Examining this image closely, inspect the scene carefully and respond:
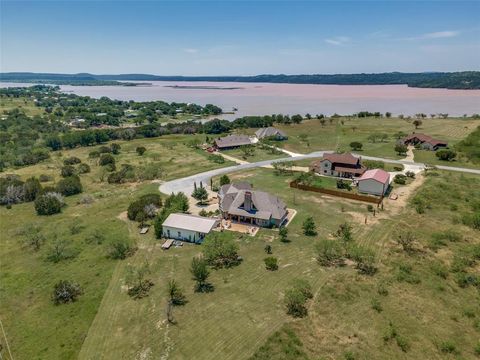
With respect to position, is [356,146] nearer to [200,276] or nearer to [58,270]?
[200,276]

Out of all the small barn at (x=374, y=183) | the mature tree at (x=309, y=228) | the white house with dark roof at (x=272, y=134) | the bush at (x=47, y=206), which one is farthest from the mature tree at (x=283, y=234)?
the white house with dark roof at (x=272, y=134)

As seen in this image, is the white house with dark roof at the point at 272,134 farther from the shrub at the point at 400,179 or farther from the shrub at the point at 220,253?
the shrub at the point at 220,253

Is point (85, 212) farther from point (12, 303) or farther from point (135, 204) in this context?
point (12, 303)

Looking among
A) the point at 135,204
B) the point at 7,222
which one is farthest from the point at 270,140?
the point at 7,222

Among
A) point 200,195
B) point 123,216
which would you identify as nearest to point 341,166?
point 200,195

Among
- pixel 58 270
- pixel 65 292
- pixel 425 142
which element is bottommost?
→ pixel 58 270
